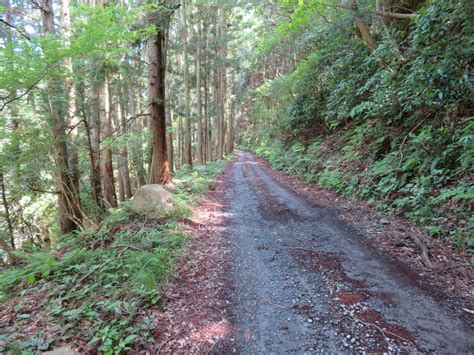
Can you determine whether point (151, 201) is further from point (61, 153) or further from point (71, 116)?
point (71, 116)

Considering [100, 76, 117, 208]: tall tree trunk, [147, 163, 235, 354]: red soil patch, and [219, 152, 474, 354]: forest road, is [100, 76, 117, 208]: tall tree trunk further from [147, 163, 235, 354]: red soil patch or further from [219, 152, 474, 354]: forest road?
[219, 152, 474, 354]: forest road

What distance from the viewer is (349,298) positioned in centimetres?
296

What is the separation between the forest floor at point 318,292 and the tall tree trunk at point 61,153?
158 inches

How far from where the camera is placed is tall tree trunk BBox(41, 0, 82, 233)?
581 centimetres

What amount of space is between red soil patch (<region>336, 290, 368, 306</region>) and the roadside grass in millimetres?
2152

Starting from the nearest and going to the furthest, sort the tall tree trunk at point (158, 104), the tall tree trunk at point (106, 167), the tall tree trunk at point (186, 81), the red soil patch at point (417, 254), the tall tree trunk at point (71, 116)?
1. the red soil patch at point (417, 254)
2. the tall tree trunk at point (71, 116)
3. the tall tree trunk at point (158, 104)
4. the tall tree trunk at point (106, 167)
5. the tall tree trunk at point (186, 81)

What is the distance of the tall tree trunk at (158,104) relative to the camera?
784cm

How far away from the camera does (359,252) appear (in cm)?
409

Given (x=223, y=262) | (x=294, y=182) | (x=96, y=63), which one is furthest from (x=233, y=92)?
(x=223, y=262)

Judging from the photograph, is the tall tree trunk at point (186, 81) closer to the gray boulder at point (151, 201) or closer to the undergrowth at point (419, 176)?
the gray boulder at point (151, 201)

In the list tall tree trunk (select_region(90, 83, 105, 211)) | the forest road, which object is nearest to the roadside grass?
the forest road

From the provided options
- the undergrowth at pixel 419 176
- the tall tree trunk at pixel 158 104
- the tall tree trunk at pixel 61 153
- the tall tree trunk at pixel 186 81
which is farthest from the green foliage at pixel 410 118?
the tall tree trunk at pixel 186 81

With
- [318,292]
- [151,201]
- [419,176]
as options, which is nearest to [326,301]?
[318,292]

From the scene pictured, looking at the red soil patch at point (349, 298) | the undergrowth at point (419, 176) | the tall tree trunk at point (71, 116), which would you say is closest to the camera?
the red soil patch at point (349, 298)
